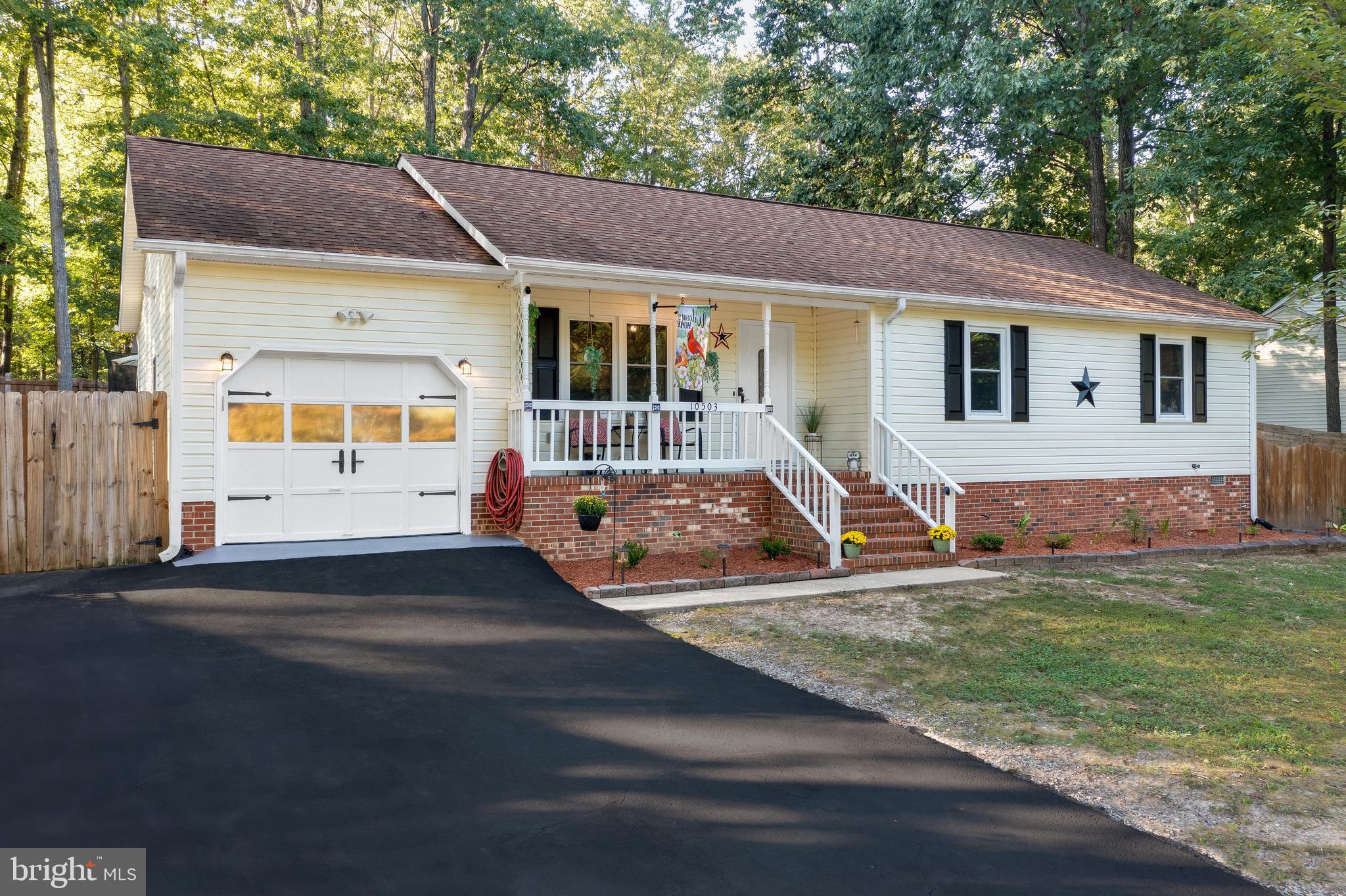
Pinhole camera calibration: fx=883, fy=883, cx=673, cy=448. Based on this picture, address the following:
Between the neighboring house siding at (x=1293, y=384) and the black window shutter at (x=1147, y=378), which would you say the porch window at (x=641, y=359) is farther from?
the neighboring house siding at (x=1293, y=384)

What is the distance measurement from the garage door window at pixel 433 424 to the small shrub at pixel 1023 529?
7720 mm

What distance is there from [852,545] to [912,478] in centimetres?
243

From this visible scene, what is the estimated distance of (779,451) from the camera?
11281 millimetres

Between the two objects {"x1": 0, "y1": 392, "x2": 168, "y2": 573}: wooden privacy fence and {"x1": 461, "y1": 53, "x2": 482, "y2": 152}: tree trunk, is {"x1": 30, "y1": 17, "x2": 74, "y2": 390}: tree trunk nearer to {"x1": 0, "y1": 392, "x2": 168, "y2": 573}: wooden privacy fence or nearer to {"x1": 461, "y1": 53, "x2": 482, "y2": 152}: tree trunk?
{"x1": 0, "y1": 392, "x2": 168, "y2": 573}: wooden privacy fence

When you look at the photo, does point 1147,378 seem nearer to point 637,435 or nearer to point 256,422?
point 637,435

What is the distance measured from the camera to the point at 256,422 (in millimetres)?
9367

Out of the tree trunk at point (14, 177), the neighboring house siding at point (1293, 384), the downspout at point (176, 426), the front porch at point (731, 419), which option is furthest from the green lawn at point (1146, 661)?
the tree trunk at point (14, 177)

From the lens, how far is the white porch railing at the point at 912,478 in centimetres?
1112

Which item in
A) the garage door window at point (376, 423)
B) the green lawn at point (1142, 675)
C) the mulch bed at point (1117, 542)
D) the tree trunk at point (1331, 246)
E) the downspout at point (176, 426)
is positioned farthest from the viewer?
the tree trunk at point (1331, 246)

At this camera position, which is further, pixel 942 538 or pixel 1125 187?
pixel 1125 187

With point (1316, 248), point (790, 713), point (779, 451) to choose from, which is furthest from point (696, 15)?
point (790, 713)

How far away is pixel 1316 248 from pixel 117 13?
2718 cm

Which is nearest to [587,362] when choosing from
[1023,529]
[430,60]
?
[1023,529]

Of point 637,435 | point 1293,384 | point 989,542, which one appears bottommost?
point 989,542
